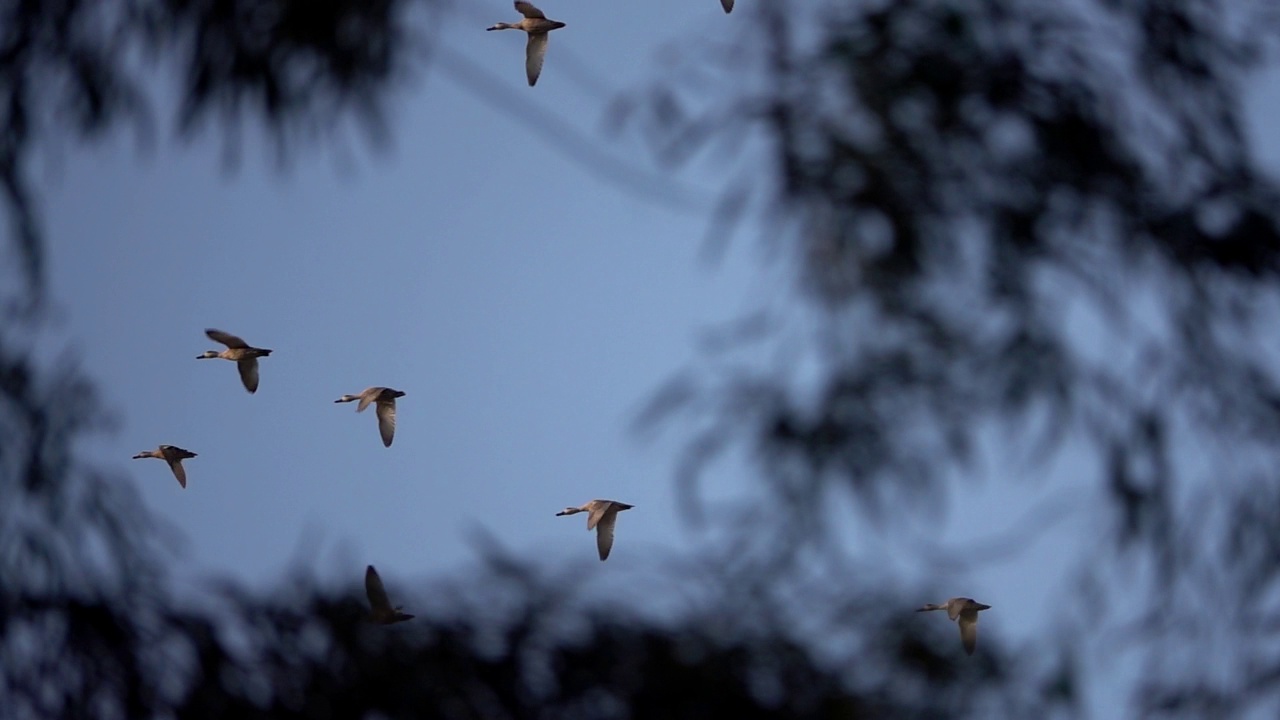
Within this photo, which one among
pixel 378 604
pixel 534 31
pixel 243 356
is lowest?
pixel 378 604

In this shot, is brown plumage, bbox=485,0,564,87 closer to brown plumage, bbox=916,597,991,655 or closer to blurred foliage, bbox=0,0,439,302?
brown plumage, bbox=916,597,991,655

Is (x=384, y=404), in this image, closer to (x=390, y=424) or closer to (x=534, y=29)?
(x=390, y=424)

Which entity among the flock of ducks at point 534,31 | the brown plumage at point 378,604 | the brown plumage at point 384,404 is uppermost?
the flock of ducks at point 534,31

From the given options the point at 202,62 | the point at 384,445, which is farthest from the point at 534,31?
the point at 202,62

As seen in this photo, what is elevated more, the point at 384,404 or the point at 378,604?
the point at 384,404

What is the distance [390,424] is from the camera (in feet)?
3.07

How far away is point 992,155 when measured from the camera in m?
3.14

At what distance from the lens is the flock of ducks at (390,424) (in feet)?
2.75

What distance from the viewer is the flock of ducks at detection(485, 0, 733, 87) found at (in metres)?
0.80

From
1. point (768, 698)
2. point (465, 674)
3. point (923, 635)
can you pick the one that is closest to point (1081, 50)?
point (923, 635)

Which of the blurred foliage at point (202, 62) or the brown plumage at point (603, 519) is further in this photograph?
the blurred foliage at point (202, 62)

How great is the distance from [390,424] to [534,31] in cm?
24

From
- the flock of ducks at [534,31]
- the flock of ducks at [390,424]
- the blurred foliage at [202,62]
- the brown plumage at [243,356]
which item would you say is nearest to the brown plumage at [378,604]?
the flock of ducks at [390,424]

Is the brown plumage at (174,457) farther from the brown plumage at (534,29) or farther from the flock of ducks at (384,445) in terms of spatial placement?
the brown plumage at (534,29)
